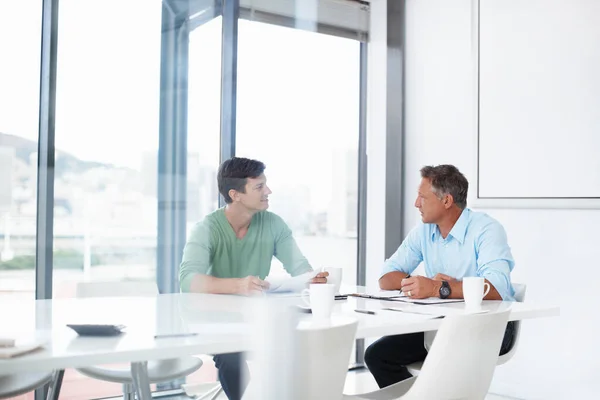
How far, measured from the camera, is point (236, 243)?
2.82m

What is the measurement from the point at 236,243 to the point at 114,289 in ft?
1.59

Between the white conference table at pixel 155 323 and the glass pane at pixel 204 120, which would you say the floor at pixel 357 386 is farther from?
the white conference table at pixel 155 323

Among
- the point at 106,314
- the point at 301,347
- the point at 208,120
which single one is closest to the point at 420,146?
the point at 208,120

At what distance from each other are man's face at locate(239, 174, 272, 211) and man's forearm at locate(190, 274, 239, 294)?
50 cm

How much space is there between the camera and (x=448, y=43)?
409 centimetres

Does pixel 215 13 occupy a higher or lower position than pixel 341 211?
higher

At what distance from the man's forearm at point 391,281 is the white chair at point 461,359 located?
0.95 metres

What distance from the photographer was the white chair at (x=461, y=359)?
1.67m

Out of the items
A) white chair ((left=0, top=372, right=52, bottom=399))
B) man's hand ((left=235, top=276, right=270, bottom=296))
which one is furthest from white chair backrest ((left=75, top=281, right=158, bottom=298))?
white chair ((left=0, top=372, right=52, bottom=399))

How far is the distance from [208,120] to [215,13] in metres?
0.57

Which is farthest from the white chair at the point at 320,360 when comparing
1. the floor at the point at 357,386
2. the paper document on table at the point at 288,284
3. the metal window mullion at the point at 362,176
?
the metal window mullion at the point at 362,176

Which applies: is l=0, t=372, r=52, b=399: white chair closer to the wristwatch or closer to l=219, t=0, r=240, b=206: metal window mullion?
the wristwatch

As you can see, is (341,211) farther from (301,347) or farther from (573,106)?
(301,347)

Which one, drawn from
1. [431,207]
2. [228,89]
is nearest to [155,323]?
[431,207]
